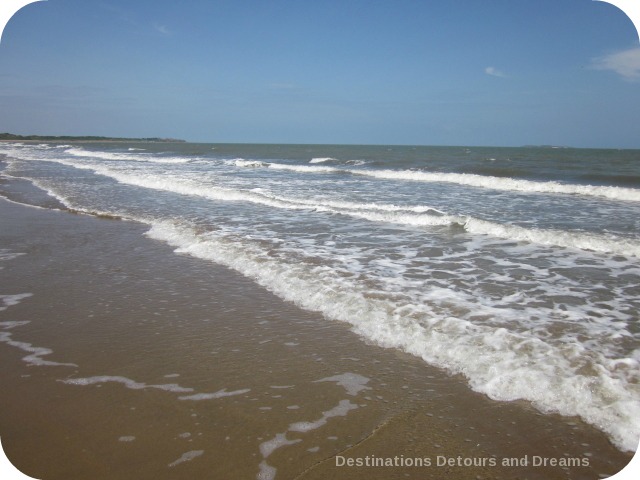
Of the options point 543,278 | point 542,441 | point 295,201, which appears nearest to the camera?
point 542,441

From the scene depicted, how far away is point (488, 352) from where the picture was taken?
368cm

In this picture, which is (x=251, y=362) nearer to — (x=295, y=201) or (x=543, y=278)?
(x=543, y=278)

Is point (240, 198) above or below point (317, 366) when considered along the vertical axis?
above

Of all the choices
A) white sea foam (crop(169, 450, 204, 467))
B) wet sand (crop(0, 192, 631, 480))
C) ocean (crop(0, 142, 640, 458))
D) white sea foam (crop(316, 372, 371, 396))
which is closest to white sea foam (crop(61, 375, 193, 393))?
wet sand (crop(0, 192, 631, 480))

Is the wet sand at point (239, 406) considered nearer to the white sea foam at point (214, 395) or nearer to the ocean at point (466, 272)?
the white sea foam at point (214, 395)

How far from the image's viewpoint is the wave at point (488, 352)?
2.98 m

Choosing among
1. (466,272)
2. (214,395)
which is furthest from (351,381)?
(466,272)

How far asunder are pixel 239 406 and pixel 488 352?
2.21 m

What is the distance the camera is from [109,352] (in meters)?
3.82

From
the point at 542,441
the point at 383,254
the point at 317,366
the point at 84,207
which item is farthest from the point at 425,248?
the point at 84,207

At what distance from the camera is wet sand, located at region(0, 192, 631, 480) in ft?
8.10

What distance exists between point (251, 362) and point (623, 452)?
8.98 ft

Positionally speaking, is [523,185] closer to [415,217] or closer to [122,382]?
[415,217]

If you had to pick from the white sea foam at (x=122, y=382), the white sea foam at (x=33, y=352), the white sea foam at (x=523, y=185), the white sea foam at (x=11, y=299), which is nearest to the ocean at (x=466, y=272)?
the white sea foam at (x=523, y=185)
